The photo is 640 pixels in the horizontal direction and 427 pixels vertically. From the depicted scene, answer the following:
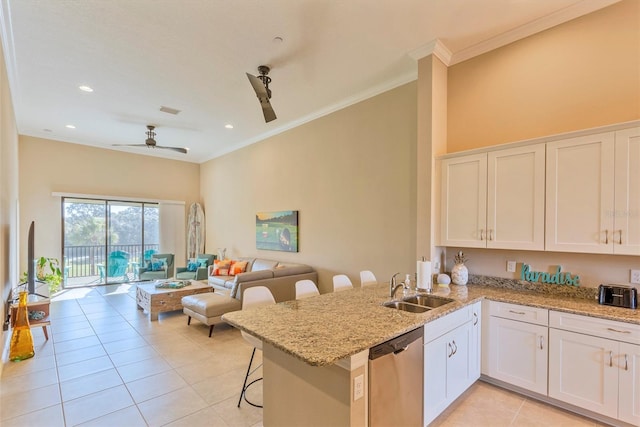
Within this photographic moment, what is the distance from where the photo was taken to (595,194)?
2475mm

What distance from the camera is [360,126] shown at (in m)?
4.53

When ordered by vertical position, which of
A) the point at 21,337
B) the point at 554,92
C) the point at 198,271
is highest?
the point at 554,92

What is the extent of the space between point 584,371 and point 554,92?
8.01 ft

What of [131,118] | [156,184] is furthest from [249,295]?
[156,184]

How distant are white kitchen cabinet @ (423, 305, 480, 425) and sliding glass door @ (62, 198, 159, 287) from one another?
802 centimetres

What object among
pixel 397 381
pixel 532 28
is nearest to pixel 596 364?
pixel 397 381

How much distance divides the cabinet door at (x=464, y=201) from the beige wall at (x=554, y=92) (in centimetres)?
31

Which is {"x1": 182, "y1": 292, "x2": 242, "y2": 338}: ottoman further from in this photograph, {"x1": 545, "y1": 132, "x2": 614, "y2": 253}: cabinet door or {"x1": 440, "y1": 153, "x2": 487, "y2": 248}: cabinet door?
{"x1": 545, "y1": 132, "x2": 614, "y2": 253}: cabinet door

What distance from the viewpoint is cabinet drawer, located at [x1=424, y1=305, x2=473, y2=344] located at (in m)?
2.15

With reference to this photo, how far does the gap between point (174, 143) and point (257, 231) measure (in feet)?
9.69

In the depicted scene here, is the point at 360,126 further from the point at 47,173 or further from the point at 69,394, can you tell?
the point at 47,173

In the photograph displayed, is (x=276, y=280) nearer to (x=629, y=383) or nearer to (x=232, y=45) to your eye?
(x=232, y=45)

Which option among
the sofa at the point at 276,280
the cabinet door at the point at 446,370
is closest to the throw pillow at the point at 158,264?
the sofa at the point at 276,280

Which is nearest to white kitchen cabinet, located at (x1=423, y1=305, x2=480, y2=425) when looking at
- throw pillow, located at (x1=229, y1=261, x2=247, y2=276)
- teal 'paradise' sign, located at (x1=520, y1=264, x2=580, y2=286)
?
teal 'paradise' sign, located at (x1=520, y1=264, x2=580, y2=286)
